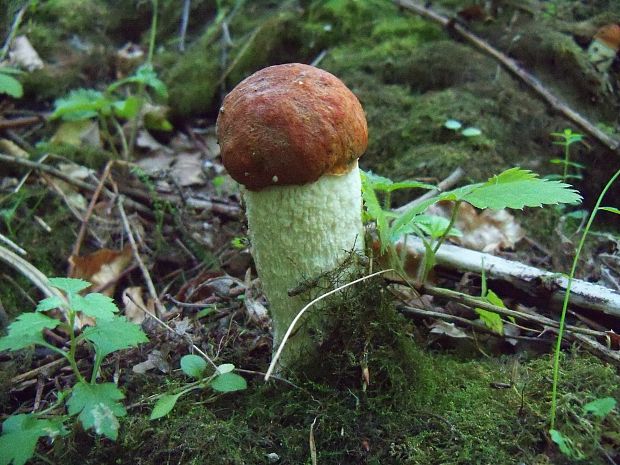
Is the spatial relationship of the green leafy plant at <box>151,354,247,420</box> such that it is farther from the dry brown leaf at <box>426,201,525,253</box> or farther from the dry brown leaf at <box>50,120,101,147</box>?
the dry brown leaf at <box>50,120,101,147</box>

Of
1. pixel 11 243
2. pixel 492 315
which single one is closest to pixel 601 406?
pixel 492 315

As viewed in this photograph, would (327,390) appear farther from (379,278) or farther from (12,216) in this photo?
(12,216)

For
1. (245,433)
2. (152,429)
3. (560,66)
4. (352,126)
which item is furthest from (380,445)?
(560,66)

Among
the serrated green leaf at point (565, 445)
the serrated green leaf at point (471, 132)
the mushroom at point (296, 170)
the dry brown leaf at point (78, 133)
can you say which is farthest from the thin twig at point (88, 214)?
the serrated green leaf at point (565, 445)

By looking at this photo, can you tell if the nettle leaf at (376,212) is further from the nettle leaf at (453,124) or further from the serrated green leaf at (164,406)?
the nettle leaf at (453,124)

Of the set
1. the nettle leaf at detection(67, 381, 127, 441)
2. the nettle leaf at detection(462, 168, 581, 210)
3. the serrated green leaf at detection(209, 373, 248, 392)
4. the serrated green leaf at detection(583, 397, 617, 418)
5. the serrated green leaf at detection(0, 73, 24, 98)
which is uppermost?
the nettle leaf at detection(462, 168, 581, 210)

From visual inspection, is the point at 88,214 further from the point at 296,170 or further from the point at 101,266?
the point at 296,170

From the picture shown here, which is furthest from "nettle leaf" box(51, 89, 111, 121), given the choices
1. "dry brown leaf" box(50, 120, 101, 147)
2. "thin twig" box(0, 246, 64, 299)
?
"thin twig" box(0, 246, 64, 299)
